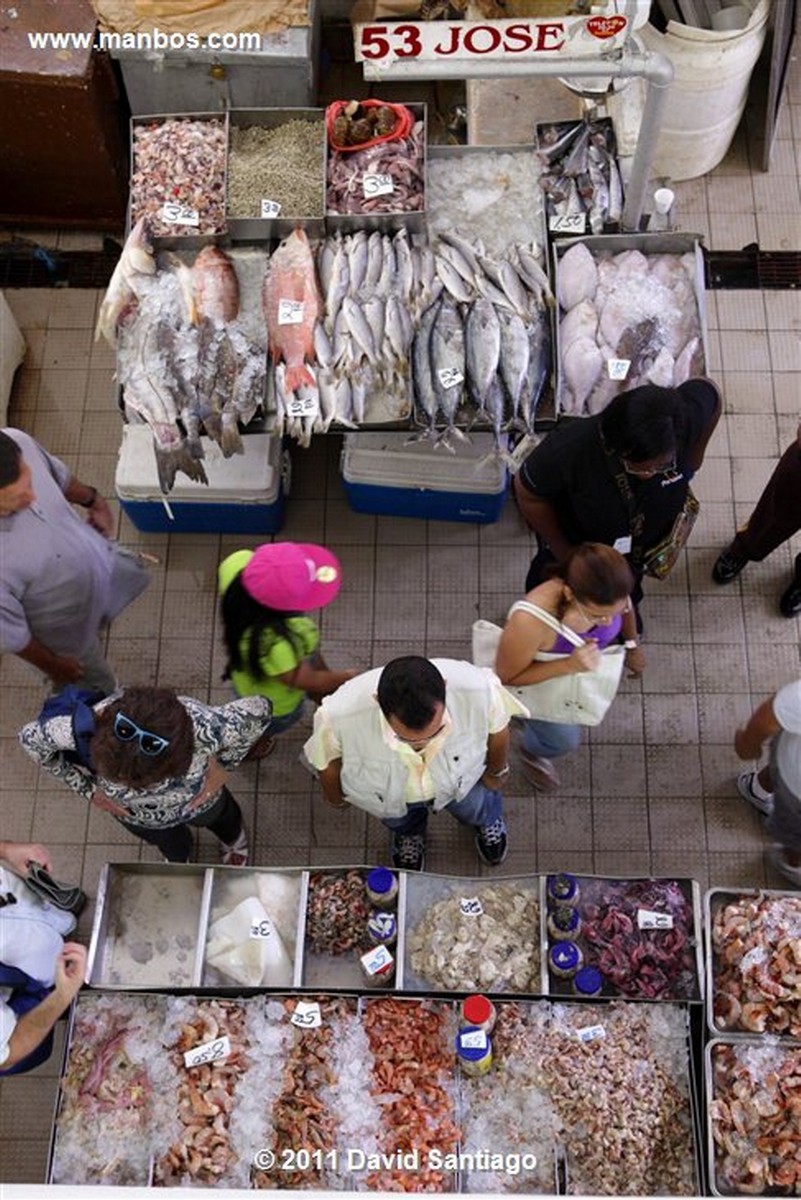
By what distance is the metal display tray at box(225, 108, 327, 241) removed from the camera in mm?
4715

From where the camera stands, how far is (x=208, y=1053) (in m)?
3.38

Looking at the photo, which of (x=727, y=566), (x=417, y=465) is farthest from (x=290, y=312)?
(x=727, y=566)

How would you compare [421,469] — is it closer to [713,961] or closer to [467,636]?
[467,636]

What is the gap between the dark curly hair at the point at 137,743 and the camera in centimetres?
311

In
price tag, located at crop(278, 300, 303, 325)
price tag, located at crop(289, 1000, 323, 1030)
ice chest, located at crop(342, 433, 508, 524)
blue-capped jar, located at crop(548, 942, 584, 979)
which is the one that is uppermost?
price tag, located at crop(278, 300, 303, 325)

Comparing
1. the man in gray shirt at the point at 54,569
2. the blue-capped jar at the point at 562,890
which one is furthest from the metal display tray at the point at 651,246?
the blue-capped jar at the point at 562,890

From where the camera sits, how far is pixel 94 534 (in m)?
4.18

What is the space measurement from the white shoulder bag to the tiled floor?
0.74m

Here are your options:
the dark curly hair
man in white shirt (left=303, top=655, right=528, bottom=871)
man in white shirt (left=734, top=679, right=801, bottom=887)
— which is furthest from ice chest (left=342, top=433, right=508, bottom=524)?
the dark curly hair

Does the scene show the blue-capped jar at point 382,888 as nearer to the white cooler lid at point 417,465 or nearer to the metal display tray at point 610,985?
the metal display tray at point 610,985

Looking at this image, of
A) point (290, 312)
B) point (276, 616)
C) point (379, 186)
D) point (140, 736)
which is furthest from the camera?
point (379, 186)

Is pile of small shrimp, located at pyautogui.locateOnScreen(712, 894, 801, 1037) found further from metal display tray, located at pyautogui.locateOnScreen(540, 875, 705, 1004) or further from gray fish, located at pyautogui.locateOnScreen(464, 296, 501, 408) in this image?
gray fish, located at pyautogui.locateOnScreen(464, 296, 501, 408)

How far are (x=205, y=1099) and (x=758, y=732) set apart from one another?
2.20m

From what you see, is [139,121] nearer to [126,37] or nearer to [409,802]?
[126,37]
